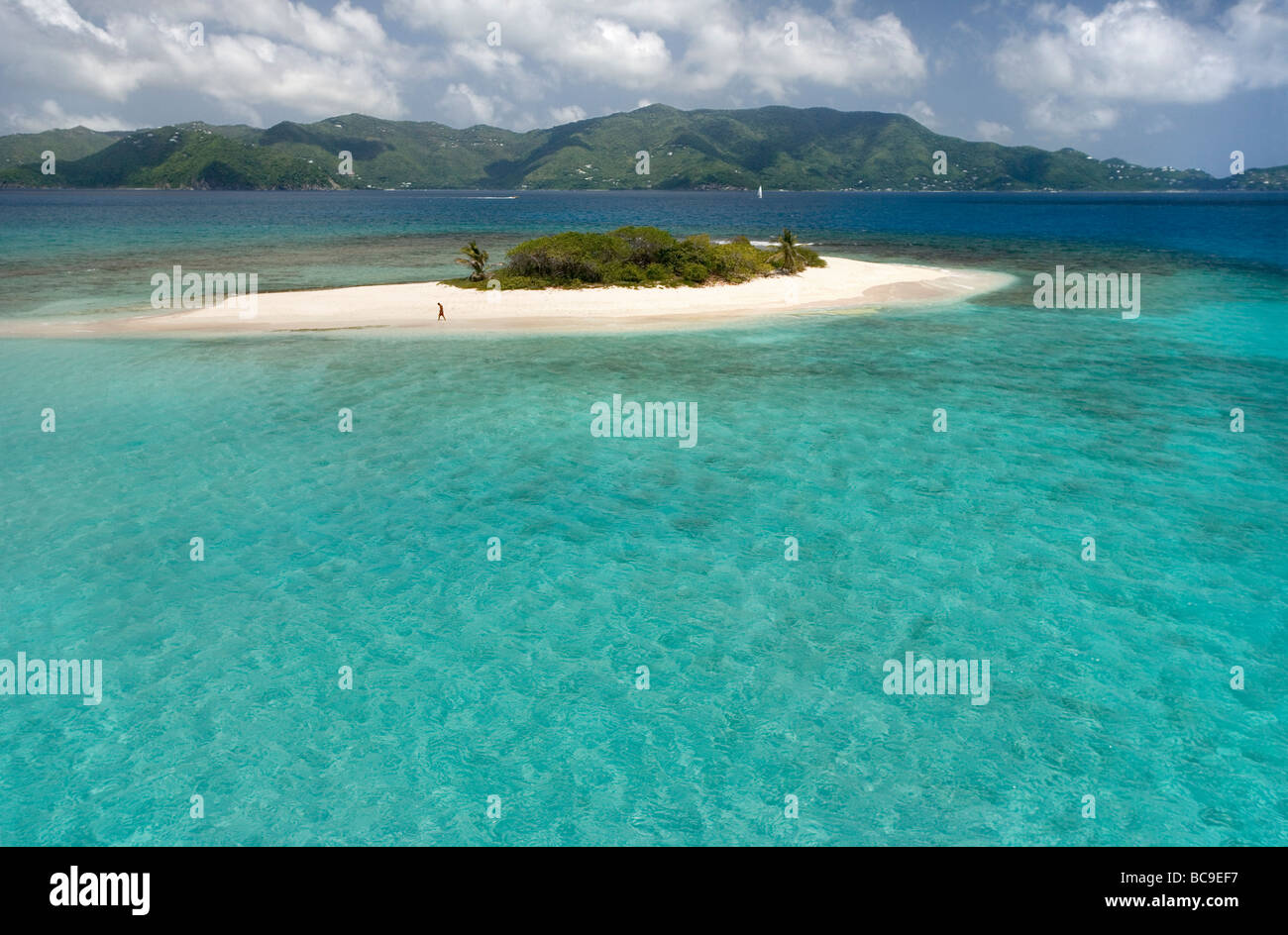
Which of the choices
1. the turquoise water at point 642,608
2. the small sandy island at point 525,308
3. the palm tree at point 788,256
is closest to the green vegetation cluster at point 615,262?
the small sandy island at point 525,308

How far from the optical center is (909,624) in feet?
45.4

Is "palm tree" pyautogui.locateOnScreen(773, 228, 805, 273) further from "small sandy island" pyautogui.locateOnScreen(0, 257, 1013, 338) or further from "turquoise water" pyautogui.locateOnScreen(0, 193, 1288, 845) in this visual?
"turquoise water" pyautogui.locateOnScreen(0, 193, 1288, 845)

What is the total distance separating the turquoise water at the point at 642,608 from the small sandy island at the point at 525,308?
11487 millimetres

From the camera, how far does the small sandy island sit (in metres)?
41.5

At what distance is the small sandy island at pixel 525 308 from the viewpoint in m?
41.5

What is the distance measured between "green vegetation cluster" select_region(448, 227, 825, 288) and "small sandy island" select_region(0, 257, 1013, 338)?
1276 mm

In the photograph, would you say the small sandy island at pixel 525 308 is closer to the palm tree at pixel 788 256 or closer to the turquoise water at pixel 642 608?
the palm tree at pixel 788 256

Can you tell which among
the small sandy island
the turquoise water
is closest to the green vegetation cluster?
the small sandy island

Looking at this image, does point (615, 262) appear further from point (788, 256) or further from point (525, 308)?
point (788, 256)

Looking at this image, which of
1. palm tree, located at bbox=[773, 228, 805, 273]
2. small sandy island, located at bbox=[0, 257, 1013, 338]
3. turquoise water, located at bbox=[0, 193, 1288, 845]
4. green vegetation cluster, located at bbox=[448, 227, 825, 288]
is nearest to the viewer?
turquoise water, located at bbox=[0, 193, 1288, 845]

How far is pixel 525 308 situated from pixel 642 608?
3564cm

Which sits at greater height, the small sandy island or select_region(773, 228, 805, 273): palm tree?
select_region(773, 228, 805, 273): palm tree

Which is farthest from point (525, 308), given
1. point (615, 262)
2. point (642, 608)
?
point (642, 608)

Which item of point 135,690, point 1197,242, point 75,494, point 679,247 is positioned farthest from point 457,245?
point 1197,242
